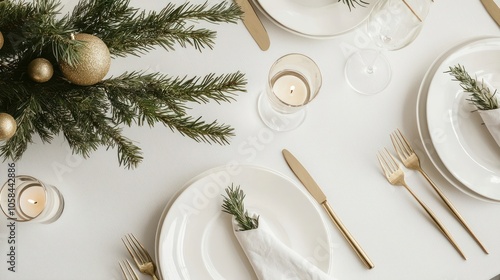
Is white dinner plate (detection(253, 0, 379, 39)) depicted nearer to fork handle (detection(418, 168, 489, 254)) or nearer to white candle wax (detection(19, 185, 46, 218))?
fork handle (detection(418, 168, 489, 254))

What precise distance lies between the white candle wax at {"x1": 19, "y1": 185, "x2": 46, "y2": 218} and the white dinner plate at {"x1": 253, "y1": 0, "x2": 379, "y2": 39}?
0.57 m

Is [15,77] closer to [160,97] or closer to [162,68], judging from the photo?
[160,97]

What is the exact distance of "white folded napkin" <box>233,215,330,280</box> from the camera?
84cm

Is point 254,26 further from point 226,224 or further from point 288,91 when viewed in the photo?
point 226,224

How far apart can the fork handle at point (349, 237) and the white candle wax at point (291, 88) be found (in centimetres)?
22

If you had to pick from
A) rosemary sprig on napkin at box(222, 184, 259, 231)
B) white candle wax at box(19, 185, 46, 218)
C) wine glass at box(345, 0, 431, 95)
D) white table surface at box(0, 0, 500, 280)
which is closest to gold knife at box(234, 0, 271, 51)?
white table surface at box(0, 0, 500, 280)

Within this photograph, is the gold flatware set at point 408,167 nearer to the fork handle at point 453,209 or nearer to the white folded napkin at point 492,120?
the fork handle at point 453,209

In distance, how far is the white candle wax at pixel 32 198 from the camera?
874mm

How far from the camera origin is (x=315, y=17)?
3.03 feet

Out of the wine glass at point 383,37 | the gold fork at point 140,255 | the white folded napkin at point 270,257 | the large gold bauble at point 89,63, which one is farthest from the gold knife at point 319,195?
the large gold bauble at point 89,63

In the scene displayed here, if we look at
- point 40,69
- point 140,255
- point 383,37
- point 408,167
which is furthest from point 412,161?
point 40,69

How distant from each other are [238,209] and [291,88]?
0.88 feet

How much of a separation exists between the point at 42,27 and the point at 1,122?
0.13 metres

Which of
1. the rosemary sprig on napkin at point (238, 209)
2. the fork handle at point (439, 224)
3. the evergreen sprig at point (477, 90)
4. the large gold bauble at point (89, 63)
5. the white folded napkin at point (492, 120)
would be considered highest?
the large gold bauble at point (89, 63)
